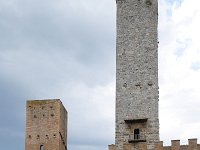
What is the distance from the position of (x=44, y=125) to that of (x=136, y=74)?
7956mm

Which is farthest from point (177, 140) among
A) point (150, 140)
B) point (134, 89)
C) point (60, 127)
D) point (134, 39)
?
point (60, 127)

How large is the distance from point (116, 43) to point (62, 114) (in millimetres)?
7037

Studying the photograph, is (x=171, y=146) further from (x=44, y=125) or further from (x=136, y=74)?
(x=44, y=125)

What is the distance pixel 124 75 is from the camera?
37.1 m

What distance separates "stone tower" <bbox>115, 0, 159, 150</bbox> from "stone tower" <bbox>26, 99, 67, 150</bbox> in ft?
19.5

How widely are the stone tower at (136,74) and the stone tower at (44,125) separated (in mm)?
5935

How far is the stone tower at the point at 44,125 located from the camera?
4112 cm

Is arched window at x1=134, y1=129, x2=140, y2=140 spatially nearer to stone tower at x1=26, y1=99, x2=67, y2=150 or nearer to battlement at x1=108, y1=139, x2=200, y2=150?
battlement at x1=108, y1=139, x2=200, y2=150

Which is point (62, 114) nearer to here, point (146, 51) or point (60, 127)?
point (60, 127)

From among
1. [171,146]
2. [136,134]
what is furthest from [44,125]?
[171,146]

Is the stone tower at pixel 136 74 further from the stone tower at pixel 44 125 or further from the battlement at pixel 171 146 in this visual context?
the stone tower at pixel 44 125

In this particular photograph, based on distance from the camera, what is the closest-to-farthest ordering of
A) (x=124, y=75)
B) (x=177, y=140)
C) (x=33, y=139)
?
(x=177, y=140), (x=124, y=75), (x=33, y=139)

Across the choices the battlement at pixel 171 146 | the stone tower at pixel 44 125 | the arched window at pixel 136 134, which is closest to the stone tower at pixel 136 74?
the arched window at pixel 136 134

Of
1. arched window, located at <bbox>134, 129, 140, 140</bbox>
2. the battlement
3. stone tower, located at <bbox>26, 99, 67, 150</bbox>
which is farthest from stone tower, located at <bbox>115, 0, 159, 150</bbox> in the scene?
stone tower, located at <bbox>26, 99, 67, 150</bbox>
